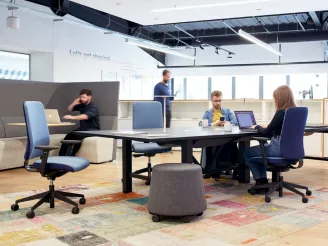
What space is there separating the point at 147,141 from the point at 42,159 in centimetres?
97

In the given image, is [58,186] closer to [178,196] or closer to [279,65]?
[178,196]

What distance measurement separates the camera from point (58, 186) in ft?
17.6

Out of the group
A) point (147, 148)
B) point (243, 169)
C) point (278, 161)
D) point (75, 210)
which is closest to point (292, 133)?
point (278, 161)

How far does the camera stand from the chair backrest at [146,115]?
5.76m

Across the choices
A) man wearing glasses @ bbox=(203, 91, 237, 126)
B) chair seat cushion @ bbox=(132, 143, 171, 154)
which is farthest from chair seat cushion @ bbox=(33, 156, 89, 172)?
man wearing glasses @ bbox=(203, 91, 237, 126)

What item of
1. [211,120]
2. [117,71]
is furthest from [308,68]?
[211,120]

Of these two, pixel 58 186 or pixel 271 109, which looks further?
pixel 271 109

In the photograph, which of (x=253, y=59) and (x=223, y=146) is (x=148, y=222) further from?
(x=253, y=59)

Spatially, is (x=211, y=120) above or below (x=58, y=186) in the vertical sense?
above

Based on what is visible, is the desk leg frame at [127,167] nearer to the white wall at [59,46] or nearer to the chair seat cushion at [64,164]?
the chair seat cushion at [64,164]

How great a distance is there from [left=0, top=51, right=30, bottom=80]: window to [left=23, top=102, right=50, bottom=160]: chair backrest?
738 cm

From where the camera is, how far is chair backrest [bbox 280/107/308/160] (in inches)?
167

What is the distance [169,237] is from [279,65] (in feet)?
48.9

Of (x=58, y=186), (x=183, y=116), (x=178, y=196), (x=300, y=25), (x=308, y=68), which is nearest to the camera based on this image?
(x=178, y=196)
